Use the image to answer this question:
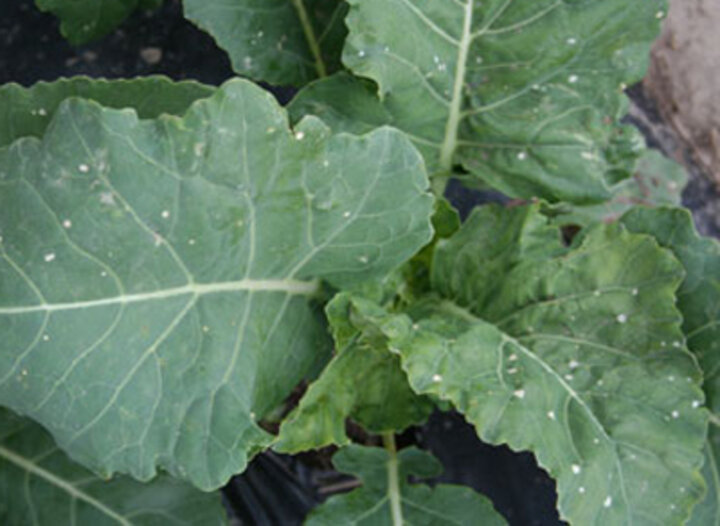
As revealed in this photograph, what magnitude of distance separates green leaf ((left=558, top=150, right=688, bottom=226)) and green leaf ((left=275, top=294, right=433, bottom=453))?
0.51 metres

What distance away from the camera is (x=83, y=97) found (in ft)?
3.29

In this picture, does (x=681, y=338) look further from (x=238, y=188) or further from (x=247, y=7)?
(x=247, y=7)

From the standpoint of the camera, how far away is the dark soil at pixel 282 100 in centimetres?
140

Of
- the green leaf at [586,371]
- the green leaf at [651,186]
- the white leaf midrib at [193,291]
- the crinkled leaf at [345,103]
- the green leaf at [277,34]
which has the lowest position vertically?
the green leaf at [651,186]

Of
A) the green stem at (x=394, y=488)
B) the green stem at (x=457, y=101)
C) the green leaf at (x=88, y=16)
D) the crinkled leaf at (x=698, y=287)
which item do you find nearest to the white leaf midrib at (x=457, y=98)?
the green stem at (x=457, y=101)

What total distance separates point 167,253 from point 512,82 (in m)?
0.50

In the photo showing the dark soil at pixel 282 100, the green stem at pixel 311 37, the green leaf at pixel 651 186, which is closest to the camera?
the green stem at pixel 311 37

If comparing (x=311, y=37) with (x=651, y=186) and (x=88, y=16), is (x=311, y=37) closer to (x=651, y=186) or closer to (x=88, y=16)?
(x=88, y=16)

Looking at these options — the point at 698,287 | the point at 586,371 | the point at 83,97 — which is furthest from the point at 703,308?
the point at 83,97

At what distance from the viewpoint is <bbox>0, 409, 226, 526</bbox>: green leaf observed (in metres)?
1.12

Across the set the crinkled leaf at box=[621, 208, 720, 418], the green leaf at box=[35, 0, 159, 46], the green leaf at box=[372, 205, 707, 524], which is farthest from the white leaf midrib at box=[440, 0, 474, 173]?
the green leaf at box=[35, 0, 159, 46]

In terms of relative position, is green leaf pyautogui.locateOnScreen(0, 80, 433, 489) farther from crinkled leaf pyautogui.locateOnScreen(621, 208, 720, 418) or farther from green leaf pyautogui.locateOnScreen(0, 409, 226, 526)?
crinkled leaf pyautogui.locateOnScreen(621, 208, 720, 418)

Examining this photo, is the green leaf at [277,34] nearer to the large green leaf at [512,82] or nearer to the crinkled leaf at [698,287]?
the large green leaf at [512,82]

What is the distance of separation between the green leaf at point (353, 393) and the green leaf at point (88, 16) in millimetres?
569
